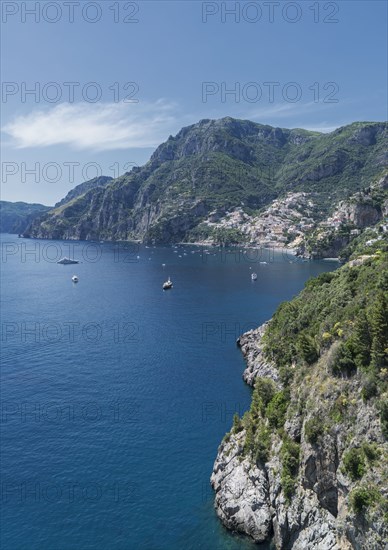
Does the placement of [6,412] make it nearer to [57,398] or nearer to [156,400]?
[57,398]

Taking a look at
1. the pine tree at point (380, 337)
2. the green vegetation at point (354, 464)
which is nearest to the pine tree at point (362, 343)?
the pine tree at point (380, 337)

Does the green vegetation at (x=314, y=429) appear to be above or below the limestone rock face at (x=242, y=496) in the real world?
above

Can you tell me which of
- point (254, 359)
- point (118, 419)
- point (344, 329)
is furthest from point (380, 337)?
point (254, 359)

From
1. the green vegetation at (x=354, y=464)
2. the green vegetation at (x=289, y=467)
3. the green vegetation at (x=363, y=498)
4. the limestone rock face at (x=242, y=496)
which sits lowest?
the limestone rock face at (x=242, y=496)

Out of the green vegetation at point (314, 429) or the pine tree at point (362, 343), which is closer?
the green vegetation at point (314, 429)

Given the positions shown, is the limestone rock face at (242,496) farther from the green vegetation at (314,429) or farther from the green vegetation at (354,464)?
the green vegetation at (354,464)

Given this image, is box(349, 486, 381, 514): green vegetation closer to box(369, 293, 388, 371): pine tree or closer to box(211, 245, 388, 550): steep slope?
box(211, 245, 388, 550): steep slope
